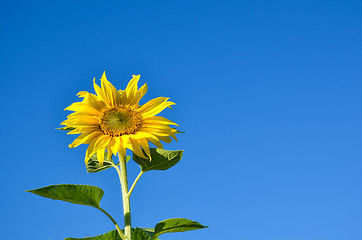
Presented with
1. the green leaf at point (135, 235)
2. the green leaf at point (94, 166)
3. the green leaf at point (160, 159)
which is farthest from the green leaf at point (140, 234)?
the green leaf at point (94, 166)

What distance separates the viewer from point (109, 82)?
2.84 m

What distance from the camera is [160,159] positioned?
2781 millimetres

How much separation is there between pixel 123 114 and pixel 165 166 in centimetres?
52

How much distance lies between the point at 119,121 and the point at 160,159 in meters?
0.43

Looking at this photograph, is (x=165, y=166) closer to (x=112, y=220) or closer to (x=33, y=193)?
(x=112, y=220)

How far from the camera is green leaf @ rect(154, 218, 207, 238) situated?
2.53 meters

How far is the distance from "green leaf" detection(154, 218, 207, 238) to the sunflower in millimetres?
500

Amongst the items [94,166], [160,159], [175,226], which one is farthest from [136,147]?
[175,226]

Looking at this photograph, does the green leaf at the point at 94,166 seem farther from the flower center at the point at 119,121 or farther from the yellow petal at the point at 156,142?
the yellow petal at the point at 156,142

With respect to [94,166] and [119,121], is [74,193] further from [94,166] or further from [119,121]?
[119,121]

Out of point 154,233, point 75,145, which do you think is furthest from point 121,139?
point 154,233

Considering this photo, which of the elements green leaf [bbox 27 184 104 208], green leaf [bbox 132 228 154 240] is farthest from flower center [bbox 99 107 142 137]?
green leaf [bbox 132 228 154 240]

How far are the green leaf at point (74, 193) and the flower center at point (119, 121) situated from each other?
440 millimetres

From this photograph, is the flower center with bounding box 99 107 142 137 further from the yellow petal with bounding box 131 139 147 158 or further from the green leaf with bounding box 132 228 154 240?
the green leaf with bounding box 132 228 154 240
